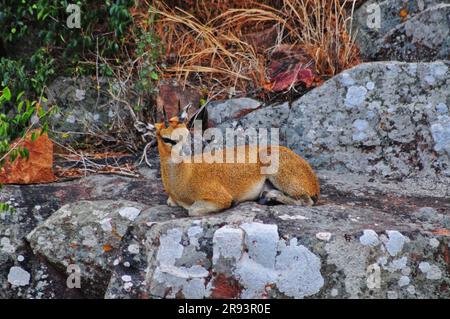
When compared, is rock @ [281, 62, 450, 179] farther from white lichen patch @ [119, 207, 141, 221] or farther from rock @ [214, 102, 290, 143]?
white lichen patch @ [119, 207, 141, 221]

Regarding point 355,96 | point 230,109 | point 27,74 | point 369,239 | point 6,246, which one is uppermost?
point 27,74

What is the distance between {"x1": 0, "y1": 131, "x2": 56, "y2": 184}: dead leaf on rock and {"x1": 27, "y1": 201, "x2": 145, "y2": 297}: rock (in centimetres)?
91

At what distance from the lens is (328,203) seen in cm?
685

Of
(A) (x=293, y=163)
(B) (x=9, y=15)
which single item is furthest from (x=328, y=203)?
(B) (x=9, y=15)

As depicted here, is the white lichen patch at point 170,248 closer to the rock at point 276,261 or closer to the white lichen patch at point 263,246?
the rock at point 276,261

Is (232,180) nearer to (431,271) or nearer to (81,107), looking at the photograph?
(431,271)

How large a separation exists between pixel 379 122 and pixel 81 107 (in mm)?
3587

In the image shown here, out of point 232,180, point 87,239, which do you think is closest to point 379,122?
point 232,180

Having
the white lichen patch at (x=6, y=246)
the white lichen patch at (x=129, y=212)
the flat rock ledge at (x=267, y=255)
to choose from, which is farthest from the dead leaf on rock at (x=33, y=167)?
the white lichen patch at (x=129, y=212)

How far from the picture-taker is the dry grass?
344 inches

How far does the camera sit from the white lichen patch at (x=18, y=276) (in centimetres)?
670

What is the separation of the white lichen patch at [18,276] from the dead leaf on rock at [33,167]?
3.29 feet

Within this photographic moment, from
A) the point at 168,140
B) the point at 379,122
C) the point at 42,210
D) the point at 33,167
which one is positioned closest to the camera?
the point at 168,140

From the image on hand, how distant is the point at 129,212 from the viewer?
6605mm
